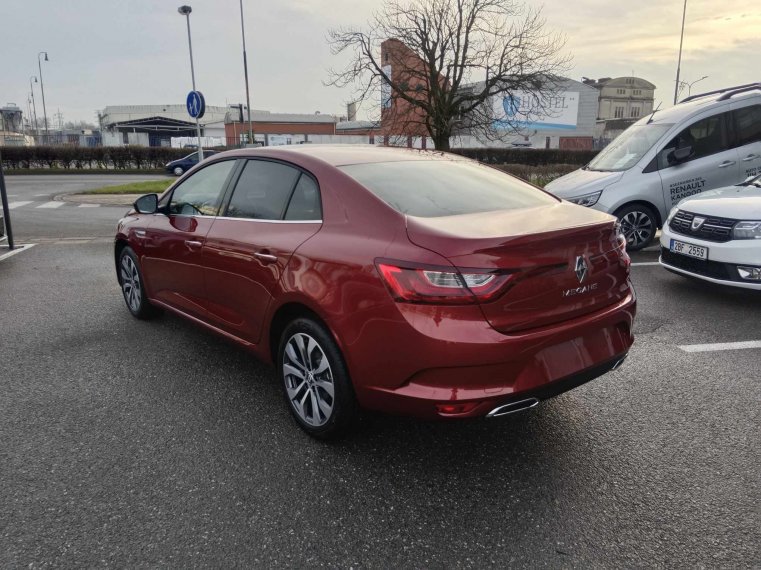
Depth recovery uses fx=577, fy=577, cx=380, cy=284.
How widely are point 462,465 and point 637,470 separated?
84cm

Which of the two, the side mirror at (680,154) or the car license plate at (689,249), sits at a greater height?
the side mirror at (680,154)

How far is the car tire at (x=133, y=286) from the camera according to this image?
498cm

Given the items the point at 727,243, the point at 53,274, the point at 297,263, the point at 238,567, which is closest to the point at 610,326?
the point at 297,263

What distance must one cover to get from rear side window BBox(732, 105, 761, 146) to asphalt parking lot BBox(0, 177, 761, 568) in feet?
17.7

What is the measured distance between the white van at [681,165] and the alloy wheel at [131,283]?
18.8 ft

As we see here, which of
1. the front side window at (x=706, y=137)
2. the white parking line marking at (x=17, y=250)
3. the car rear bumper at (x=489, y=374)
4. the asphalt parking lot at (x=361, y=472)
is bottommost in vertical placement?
the asphalt parking lot at (x=361, y=472)

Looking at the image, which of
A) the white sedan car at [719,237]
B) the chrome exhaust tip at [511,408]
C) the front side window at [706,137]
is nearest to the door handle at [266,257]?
the chrome exhaust tip at [511,408]

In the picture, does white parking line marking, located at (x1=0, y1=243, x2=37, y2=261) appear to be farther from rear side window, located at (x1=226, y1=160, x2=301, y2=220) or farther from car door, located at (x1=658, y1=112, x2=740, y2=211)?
car door, located at (x1=658, y1=112, x2=740, y2=211)

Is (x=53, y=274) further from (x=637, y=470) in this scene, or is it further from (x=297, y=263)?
(x=637, y=470)

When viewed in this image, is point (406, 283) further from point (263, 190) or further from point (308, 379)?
point (263, 190)

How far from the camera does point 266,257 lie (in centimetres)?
321

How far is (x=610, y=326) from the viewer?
2.85 m

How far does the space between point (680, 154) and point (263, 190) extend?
684cm

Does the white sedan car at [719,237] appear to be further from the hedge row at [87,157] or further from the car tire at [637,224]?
the hedge row at [87,157]
